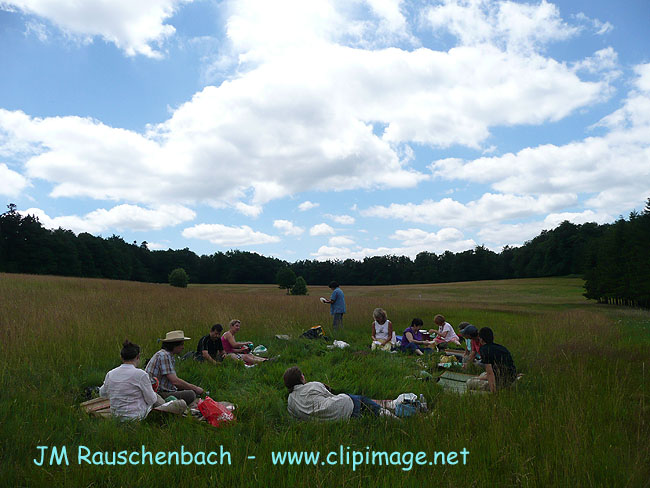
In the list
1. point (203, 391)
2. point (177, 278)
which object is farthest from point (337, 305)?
point (177, 278)

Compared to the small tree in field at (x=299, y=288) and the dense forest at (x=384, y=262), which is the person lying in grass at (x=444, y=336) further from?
the small tree in field at (x=299, y=288)

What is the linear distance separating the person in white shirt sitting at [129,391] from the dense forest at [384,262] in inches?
1563

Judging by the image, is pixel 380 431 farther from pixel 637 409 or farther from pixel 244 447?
pixel 637 409

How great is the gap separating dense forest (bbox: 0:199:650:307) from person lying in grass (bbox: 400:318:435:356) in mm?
31549

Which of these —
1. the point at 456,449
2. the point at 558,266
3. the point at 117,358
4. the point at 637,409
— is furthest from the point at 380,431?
the point at 558,266

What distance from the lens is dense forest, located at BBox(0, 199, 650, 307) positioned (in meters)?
38.3

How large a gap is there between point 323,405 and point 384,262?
101m

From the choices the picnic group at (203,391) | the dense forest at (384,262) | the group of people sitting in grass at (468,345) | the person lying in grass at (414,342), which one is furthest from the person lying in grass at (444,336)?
the dense forest at (384,262)

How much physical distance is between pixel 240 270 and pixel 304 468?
95395 millimetres

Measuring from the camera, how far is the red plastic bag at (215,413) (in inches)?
171

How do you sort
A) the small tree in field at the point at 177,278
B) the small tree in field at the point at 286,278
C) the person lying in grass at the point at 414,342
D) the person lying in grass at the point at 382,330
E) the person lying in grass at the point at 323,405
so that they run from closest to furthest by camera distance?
the person lying in grass at the point at 323,405 → the person lying in grass at the point at 414,342 → the person lying in grass at the point at 382,330 → the small tree in field at the point at 177,278 → the small tree in field at the point at 286,278

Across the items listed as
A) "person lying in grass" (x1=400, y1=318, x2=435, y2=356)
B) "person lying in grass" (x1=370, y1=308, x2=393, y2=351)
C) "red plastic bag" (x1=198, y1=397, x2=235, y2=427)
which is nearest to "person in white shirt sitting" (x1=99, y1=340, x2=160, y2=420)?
"red plastic bag" (x1=198, y1=397, x2=235, y2=427)

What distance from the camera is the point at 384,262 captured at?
104 metres

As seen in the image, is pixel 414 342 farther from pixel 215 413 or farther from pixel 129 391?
pixel 129 391
